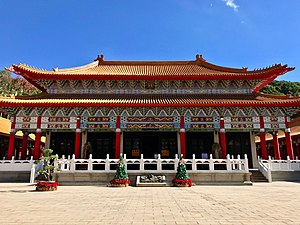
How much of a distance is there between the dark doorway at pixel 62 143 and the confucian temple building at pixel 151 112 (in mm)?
82

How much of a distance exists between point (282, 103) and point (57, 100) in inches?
654

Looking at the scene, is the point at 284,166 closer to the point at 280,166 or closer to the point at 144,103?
the point at 280,166

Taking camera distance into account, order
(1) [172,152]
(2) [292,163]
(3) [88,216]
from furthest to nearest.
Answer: (1) [172,152] → (2) [292,163] → (3) [88,216]

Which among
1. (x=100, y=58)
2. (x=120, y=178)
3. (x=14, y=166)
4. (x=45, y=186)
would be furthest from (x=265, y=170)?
(x=100, y=58)

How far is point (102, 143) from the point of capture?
1923cm

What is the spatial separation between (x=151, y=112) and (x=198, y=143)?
507 centimetres

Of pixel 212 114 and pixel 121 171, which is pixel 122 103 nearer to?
pixel 121 171

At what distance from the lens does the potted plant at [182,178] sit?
12.7 metres

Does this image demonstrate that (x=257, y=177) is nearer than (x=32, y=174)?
No

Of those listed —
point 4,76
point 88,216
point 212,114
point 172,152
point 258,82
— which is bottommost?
point 88,216

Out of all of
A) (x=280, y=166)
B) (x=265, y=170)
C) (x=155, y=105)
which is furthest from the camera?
A: (x=155, y=105)

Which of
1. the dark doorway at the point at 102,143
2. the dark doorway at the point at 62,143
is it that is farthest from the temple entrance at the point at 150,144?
the dark doorway at the point at 62,143

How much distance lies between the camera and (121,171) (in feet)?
42.7

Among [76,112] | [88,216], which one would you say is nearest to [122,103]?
[76,112]
